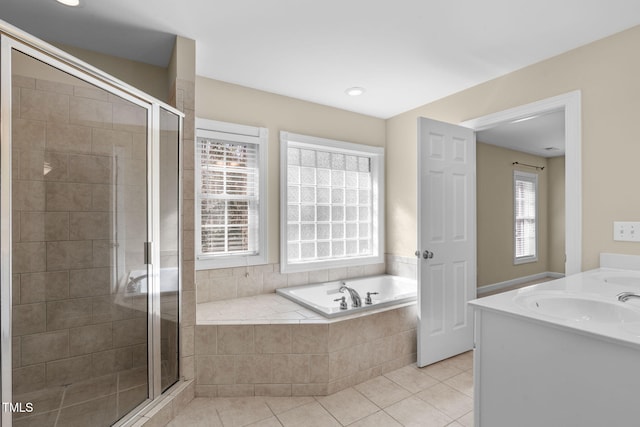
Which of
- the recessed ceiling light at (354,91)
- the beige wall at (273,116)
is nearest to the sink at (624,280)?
the recessed ceiling light at (354,91)

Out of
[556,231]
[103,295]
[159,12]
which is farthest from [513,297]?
[556,231]

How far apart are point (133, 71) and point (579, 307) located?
3.17m

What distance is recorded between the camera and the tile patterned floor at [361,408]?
6.46ft

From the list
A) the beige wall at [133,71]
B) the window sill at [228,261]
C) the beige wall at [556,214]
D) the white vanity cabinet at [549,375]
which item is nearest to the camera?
the white vanity cabinet at [549,375]

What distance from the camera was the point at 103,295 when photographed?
1.89 metres

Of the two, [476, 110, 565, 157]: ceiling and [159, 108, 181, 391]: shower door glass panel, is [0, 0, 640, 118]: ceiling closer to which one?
[159, 108, 181, 391]: shower door glass panel

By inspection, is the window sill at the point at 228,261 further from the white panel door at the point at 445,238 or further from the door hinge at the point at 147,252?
the white panel door at the point at 445,238

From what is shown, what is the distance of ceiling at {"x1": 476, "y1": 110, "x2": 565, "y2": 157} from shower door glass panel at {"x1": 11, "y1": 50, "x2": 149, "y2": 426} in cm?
350

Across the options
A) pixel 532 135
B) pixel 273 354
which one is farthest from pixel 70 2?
pixel 532 135

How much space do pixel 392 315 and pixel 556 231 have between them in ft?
16.6

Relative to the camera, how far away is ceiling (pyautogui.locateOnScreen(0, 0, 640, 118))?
186 cm

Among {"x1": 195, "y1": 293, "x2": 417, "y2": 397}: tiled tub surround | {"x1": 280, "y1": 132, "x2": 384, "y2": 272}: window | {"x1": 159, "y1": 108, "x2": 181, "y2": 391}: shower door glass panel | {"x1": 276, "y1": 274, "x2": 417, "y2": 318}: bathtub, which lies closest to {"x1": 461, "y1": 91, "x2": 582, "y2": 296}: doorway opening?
{"x1": 280, "y1": 132, "x2": 384, "y2": 272}: window

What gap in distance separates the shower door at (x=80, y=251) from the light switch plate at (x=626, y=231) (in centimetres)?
293

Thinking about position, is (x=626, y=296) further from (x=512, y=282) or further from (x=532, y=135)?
(x=512, y=282)
